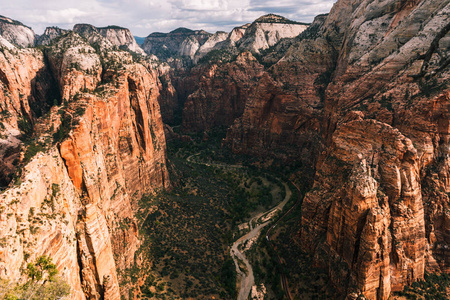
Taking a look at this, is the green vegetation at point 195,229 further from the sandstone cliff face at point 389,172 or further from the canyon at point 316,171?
the sandstone cliff face at point 389,172

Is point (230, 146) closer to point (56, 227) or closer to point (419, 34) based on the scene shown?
point (419, 34)

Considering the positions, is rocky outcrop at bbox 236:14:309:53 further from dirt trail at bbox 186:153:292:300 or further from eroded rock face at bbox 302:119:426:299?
eroded rock face at bbox 302:119:426:299

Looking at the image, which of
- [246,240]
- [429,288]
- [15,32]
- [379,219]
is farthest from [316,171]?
[15,32]

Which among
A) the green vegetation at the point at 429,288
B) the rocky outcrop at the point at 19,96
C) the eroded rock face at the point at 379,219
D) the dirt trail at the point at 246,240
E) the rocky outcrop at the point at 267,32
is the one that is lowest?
the dirt trail at the point at 246,240

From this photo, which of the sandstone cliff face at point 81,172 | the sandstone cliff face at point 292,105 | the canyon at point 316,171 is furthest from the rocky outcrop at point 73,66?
the sandstone cliff face at point 292,105

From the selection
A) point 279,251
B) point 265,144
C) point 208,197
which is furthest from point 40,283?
point 265,144

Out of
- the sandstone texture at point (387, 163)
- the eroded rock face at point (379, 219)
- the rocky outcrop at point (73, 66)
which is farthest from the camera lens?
the rocky outcrop at point (73, 66)
